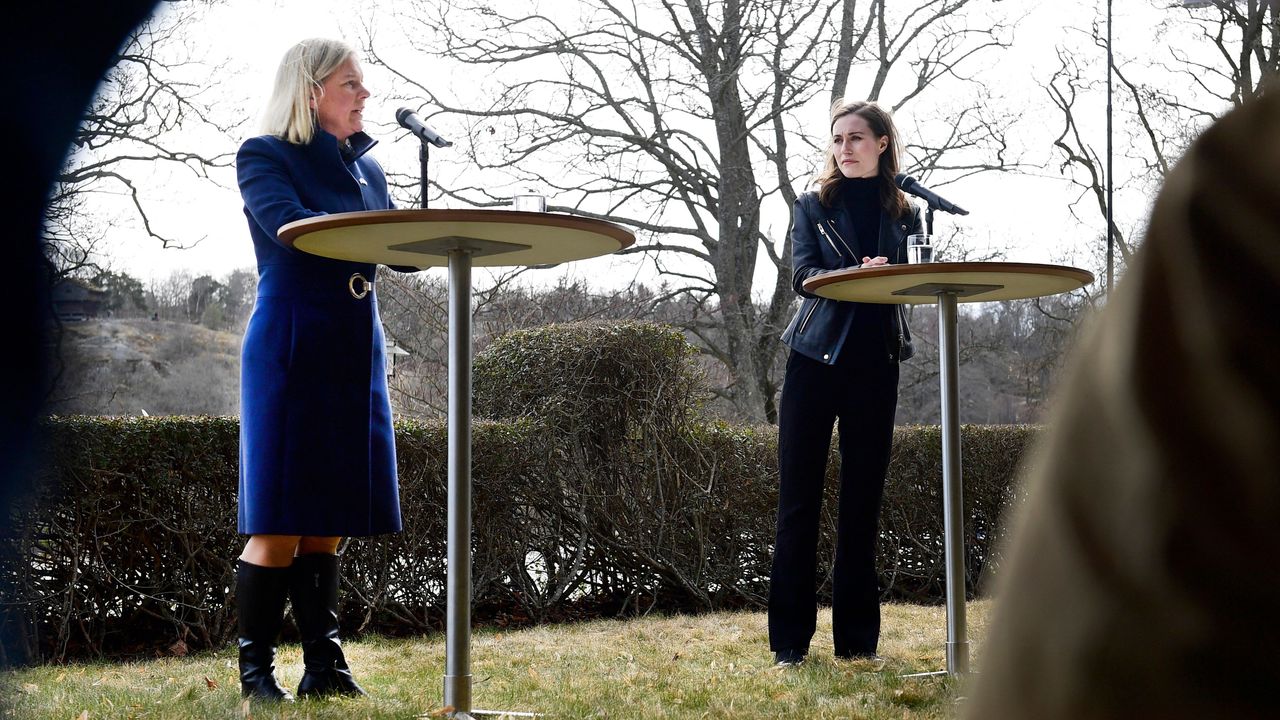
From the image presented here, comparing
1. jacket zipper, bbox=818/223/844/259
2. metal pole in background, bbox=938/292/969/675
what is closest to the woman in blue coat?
jacket zipper, bbox=818/223/844/259

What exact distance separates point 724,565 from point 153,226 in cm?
476

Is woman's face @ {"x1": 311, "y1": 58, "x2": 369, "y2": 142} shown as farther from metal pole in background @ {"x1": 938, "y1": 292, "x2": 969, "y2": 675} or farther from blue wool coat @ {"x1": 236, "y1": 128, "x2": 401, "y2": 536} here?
metal pole in background @ {"x1": 938, "y1": 292, "x2": 969, "y2": 675}

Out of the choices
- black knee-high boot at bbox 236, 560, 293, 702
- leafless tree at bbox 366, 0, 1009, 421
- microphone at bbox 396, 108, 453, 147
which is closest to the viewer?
microphone at bbox 396, 108, 453, 147

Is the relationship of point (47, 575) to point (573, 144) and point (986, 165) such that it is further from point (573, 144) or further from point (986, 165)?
point (986, 165)

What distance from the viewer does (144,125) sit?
24.2 ft

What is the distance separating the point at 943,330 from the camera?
3.29 metres

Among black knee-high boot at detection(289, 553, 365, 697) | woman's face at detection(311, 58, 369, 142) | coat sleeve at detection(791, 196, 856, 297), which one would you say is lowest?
black knee-high boot at detection(289, 553, 365, 697)

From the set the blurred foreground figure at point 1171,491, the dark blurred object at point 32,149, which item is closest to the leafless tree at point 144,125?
the dark blurred object at point 32,149

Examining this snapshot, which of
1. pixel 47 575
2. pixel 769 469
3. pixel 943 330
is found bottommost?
pixel 47 575

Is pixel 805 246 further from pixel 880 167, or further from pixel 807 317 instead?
pixel 880 167

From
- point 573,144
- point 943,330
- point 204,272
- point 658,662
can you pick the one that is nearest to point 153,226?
point 204,272

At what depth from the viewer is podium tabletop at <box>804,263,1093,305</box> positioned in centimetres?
282

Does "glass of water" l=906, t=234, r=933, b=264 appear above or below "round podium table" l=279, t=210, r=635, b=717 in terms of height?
above

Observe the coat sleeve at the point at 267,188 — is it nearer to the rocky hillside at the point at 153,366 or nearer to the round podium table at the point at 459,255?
the round podium table at the point at 459,255
